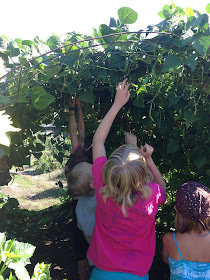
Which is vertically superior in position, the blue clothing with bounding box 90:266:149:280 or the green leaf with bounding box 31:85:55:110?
the green leaf with bounding box 31:85:55:110

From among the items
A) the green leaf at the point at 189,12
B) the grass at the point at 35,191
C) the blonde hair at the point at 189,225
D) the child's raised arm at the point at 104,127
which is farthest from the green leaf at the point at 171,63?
the grass at the point at 35,191

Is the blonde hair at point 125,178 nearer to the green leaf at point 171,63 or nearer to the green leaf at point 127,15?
the green leaf at point 171,63

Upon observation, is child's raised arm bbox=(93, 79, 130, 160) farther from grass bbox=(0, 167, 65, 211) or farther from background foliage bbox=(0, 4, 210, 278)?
grass bbox=(0, 167, 65, 211)

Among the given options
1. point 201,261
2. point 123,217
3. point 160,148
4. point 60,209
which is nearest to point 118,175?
point 123,217

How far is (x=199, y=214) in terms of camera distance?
144 cm

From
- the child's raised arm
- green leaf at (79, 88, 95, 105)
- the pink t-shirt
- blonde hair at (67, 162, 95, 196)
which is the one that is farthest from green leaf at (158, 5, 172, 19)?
blonde hair at (67, 162, 95, 196)

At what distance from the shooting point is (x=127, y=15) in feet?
4.76

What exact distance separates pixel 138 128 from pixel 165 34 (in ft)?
3.71

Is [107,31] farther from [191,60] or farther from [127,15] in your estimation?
[191,60]

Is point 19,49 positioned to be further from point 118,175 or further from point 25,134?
point 118,175

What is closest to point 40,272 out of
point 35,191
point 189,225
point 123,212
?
point 123,212

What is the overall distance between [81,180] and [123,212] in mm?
486

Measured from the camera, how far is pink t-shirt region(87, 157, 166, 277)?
4.96 feet

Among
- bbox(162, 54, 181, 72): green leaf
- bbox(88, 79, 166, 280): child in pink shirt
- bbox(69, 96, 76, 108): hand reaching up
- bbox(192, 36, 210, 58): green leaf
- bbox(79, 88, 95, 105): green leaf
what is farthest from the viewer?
bbox(69, 96, 76, 108): hand reaching up
